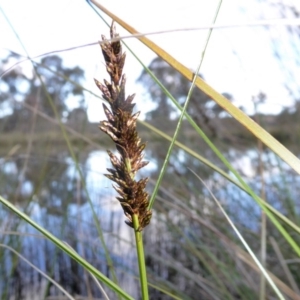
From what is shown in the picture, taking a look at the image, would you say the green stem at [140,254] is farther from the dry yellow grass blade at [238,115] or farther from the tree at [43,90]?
the tree at [43,90]

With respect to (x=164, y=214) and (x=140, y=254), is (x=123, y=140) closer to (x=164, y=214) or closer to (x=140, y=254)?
(x=140, y=254)

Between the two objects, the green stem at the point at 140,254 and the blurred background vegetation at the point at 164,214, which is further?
the blurred background vegetation at the point at 164,214

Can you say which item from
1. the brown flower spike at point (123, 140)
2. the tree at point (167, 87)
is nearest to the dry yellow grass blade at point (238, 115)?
the brown flower spike at point (123, 140)

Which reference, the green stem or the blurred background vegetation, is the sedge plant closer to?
the green stem

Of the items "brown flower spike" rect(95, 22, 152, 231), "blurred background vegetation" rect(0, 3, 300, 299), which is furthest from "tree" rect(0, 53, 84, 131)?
"brown flower spike" rect(95, 22, 152, 231)

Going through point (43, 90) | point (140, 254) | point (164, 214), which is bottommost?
point (140, 254)

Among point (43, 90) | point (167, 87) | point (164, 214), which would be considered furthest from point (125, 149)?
point (167, 87)
